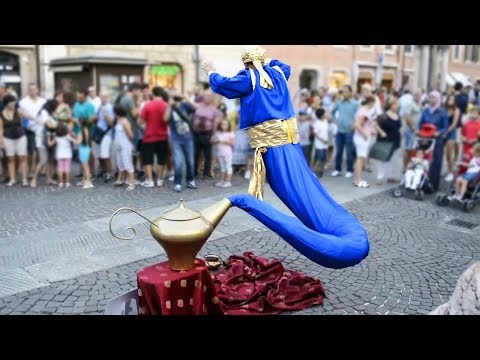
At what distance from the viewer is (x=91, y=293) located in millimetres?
4660

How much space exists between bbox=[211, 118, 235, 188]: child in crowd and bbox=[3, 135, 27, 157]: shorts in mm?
3567

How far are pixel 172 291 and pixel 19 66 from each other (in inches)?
605

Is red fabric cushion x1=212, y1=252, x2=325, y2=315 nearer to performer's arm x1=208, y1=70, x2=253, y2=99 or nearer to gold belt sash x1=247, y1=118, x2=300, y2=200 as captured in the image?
gold belt sash x1=247, y1=118, x2=300, y2=200

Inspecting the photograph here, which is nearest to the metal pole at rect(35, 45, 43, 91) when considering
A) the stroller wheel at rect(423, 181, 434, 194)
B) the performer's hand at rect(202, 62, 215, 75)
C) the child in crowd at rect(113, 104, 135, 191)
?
the child in crowd at rect(113, 104, 135, 191)

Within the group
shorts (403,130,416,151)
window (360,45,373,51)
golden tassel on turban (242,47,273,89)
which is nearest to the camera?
golden tassel on turban (242,47,273,89)

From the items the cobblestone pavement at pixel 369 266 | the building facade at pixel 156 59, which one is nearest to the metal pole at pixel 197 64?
the building facade at pixel 156 59

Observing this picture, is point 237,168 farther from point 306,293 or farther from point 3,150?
point 306,293

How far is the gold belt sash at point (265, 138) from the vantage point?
4645 millimetres

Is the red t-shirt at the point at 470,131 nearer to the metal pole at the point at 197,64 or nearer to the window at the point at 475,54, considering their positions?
the metal pole at the point at 197,64

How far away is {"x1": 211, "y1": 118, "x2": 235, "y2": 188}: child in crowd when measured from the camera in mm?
9352

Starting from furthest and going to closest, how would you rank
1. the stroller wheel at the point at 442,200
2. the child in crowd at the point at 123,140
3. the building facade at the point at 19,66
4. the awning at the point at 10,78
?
1. the building facade at the point at 19,66
2. the awning at the point at 10,78
3. the child in crowd at the point at 123,140
4. the stroller wheel at the point at 442,200

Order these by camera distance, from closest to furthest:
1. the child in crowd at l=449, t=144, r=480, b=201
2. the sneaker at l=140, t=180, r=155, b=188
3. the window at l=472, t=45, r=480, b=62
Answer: the child in crowd at l=449, t=144, r=480, b=201 < the sneaker at l=140, t=180, r=155, b=188 < the window at l=472, t=45, r=480, b=62

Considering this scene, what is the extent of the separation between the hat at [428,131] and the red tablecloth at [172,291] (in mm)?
6389

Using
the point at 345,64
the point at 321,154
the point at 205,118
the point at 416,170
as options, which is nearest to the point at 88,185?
the point at 205,118
